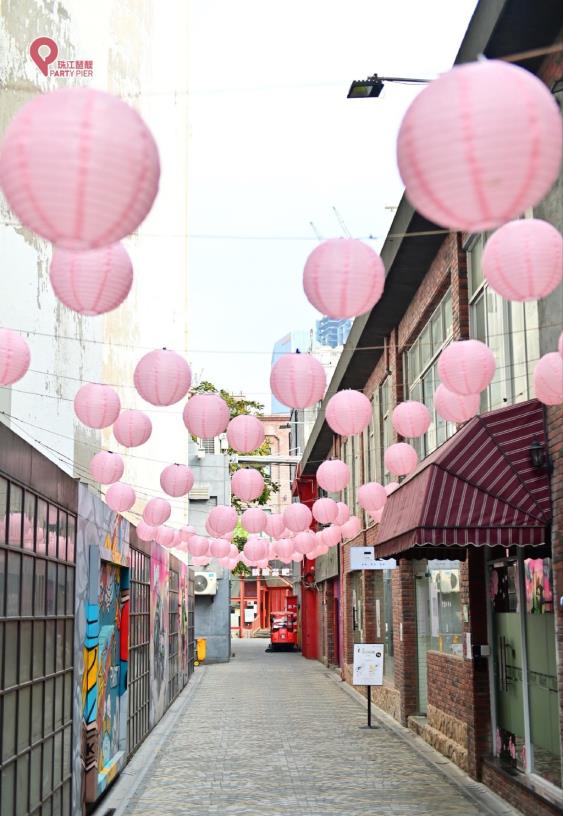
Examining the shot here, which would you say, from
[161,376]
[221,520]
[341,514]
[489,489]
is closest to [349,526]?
[341,514]

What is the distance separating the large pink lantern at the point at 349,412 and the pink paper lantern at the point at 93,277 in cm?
582

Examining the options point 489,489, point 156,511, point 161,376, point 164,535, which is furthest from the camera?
point 164,535

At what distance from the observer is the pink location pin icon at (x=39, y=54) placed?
12977 millimetres

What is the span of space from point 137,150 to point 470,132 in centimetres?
144

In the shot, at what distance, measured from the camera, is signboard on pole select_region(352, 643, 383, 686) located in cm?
1922

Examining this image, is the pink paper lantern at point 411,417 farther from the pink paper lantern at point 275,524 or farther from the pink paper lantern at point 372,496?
the pink paper lantern at point 275,524

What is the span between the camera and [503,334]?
12125mm

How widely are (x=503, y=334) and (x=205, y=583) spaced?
30.6m

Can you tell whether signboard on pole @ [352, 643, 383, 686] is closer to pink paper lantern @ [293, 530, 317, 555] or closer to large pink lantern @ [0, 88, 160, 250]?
pink paper lantern @ [293, 530, 317, 555]

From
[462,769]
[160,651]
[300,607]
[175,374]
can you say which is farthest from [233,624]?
[175,374]

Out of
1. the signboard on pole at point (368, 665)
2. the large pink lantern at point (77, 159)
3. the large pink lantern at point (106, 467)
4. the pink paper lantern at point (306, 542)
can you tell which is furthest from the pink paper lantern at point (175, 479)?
the large pink lantern at point (77, 159)

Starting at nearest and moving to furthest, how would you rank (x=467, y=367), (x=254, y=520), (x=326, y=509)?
(x=467, y=367) → (x=326, y=509) → (x=254, y=520)

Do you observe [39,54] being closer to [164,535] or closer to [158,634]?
[164,535]

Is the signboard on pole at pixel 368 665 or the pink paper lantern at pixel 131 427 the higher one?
the pink paper lantern at pixel 131 427
